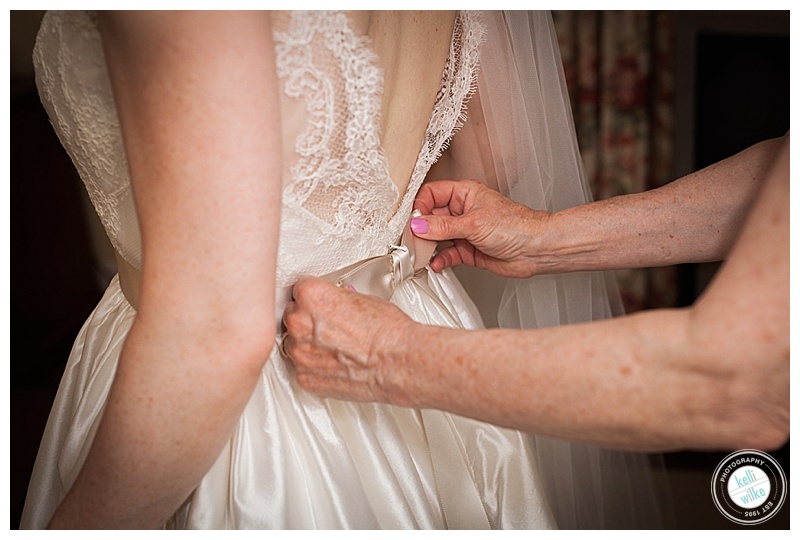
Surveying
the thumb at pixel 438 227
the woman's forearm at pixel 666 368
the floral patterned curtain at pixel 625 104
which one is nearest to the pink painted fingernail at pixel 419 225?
the thumb at pixel 438 227

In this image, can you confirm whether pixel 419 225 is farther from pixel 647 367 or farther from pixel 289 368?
pixel 647 367

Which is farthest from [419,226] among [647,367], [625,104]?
[625,104]

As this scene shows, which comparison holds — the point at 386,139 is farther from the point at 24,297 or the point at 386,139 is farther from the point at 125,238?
the point at 24,297

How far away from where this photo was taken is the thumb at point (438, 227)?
1.03 metres

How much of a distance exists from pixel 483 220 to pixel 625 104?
2719 millimetres

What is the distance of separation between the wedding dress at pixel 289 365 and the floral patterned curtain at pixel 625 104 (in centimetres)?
265

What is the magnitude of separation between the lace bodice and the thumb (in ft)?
0.40

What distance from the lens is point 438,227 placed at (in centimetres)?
105

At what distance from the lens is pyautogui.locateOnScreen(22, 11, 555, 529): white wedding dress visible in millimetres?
729

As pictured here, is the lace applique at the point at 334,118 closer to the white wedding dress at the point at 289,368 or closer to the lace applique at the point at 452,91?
the white wedding dress at the point at 289,368

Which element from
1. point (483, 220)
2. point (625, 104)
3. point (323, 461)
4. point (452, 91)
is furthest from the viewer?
point (625, 104)

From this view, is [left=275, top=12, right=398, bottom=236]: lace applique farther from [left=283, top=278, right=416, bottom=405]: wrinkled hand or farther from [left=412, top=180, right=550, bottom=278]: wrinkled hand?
[left=412, top=180, right=550, bottom=278]: wrinkled hand

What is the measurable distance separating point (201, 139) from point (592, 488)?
2.94 feet

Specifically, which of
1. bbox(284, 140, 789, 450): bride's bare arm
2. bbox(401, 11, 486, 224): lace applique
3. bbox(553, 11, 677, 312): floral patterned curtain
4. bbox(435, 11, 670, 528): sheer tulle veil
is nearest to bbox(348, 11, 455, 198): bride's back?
bbox(401, 11, 486, 224): lace applique
